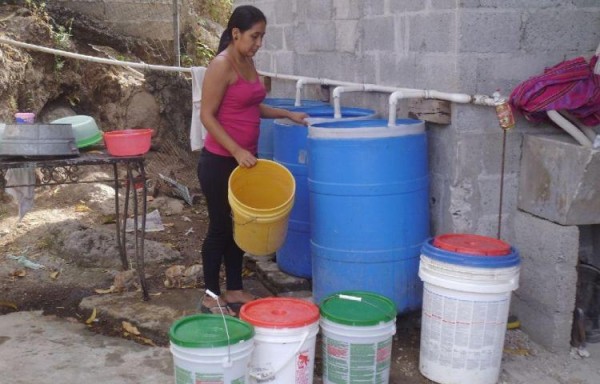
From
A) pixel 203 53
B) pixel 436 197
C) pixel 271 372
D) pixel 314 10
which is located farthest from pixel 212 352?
pixel 203 53

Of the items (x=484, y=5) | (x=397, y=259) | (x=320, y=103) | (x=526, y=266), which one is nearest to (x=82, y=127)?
(x=320, y=103)

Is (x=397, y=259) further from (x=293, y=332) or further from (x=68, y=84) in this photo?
(x=68, y=84)

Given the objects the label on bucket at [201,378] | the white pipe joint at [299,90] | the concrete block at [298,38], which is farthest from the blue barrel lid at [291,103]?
the label on bucket at [201,378]

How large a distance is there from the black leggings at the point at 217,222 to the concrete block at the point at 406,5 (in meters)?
1.36

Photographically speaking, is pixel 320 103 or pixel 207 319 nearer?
pixel 207 319

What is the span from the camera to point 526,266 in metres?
3.85

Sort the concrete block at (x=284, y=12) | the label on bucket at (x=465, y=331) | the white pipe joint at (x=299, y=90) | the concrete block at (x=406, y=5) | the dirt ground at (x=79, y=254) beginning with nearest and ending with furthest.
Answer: the label on bucket at (x=465, y=331) → the concrete block at (x=406, y=5) → the dirt ground at (x=79, y=254) → the white pipe joint at (x=299, y=90) → the concrete block at (x=284, y=12)

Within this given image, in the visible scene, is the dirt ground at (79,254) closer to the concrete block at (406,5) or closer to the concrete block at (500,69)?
the concrete block at (500,69)

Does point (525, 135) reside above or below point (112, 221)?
above

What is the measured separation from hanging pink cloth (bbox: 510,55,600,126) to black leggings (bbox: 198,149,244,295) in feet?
5.30

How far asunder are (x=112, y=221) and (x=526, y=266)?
3.68 metres

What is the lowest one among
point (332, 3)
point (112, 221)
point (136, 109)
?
point (112, 221)

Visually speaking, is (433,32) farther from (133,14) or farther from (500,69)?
(133,14)

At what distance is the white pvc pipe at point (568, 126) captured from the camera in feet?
11.7
